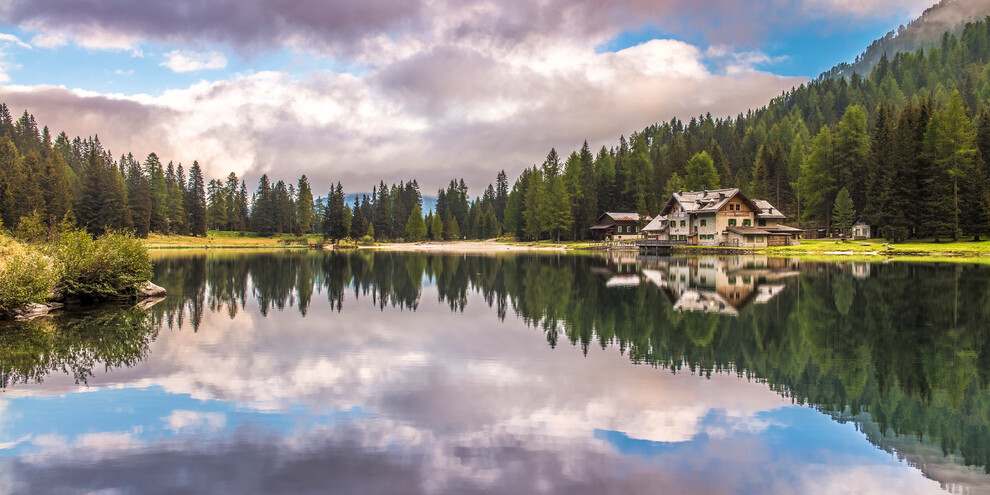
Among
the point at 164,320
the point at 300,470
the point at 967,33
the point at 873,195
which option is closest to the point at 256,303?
the point at 164,320

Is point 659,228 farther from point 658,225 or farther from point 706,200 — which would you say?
point 706,200

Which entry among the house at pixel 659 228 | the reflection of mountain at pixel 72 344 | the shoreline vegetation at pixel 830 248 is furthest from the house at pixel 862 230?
the reflection of mountain at pixel 72 344

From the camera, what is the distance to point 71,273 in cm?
2741

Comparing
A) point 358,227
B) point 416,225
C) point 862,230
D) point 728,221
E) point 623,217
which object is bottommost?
point 862,230

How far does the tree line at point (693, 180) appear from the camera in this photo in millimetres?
69062

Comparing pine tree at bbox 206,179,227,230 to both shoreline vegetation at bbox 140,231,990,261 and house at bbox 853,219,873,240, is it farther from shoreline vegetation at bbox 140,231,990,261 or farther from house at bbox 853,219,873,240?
house at bbox 853,219,873,240

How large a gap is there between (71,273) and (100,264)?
124 cm

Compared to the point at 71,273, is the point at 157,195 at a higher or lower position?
higher

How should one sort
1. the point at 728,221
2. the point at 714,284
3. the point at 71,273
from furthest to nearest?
1. the point at 728,221
2. the point at 714,284
3. the point at 71,273

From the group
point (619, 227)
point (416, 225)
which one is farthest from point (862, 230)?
point (416, 225)

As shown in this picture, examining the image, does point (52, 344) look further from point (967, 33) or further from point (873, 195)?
point (967, 33)

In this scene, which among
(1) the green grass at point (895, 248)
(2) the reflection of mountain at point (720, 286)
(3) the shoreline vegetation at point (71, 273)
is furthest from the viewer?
(1) the green grass at point (895, 248)

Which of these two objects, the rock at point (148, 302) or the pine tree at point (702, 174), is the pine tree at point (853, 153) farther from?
the rock at point (148, 302)

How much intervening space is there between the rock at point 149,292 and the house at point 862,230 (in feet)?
281
